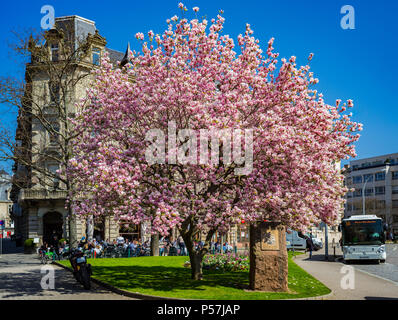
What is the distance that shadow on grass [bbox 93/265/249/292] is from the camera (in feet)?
51.1

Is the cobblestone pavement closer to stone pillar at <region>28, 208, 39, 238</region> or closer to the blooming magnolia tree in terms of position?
the blooming magnolia tree

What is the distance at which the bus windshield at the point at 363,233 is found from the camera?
28828 mm

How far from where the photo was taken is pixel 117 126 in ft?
53.4

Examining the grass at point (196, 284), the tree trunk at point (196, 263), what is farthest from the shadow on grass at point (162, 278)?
the tree trunk at point (196, 263)

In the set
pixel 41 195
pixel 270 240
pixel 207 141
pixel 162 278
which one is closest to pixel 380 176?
pixel 41 195

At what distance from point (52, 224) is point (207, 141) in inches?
1249

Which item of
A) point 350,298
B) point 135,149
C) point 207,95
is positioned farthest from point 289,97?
point 350,298

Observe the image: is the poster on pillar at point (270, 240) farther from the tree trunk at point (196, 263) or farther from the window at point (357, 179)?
the window at point (357, 179)

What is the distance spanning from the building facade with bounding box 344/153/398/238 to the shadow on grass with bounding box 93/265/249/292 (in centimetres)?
8011

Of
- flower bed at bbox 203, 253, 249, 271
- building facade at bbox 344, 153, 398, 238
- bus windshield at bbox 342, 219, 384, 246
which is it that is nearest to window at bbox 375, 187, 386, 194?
building facade at bbox 344, 153, 398, 238

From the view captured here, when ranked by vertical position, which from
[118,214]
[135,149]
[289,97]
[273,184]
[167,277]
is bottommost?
[167,277]
